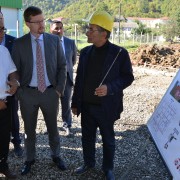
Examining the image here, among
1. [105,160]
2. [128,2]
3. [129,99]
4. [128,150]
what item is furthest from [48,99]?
[128,2]

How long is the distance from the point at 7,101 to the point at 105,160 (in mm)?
1352

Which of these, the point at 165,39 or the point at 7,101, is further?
the point at 165,39

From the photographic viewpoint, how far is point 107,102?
3.40m

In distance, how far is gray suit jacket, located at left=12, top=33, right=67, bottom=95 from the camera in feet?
A: 11.1

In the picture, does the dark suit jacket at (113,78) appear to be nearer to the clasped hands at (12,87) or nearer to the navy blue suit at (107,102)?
the navy blue suit at (107,102)

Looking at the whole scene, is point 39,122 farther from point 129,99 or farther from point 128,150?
point 129,99

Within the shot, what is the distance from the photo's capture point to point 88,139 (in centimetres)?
374

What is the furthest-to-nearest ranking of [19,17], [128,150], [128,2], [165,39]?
[128,2], [165,39], [19,17], [128,150]

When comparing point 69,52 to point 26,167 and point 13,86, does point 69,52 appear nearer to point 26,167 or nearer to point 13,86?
point 13,86

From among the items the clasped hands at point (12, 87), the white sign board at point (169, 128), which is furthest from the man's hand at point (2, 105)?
the white sign board at point (169, 128)

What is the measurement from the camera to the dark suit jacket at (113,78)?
330cm

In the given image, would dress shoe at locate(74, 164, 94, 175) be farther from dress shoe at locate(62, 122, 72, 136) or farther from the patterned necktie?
dress shoe at locate(62, 122, 72, 136)

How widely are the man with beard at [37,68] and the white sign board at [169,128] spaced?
46.9 inches

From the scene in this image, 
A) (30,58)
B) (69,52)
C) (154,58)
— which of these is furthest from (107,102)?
(154,58)
